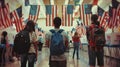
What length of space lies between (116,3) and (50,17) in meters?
6.78

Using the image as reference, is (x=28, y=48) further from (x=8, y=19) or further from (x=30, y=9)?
(x=30, y=9)

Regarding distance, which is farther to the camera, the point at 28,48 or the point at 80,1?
the point at 80,1

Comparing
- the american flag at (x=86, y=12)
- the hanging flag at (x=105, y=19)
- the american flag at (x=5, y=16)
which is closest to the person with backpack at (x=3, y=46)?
the american flag at (x=5, y=16)

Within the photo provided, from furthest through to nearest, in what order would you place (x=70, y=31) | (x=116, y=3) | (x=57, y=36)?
(x=70, y=31)
(x=116, y=3)
(x=57, y=36)

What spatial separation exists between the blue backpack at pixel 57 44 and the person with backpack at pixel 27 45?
1.24 meters

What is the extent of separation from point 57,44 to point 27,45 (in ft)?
4.45

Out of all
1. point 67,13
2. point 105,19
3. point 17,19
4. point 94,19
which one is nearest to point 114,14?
point 105,19

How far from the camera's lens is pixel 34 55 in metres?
7.38

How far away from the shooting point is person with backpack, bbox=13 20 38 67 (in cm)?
726

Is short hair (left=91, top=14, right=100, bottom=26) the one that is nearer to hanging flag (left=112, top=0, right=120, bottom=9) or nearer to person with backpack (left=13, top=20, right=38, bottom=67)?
person with backpack (left=13, top=20, right=38, bottom=67)

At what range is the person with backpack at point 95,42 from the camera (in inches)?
293

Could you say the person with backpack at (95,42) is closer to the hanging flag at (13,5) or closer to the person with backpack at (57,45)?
the person with backpack at (57,45)

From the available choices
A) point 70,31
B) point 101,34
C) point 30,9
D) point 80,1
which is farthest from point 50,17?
point 70,31

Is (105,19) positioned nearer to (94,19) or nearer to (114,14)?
(114,14)
